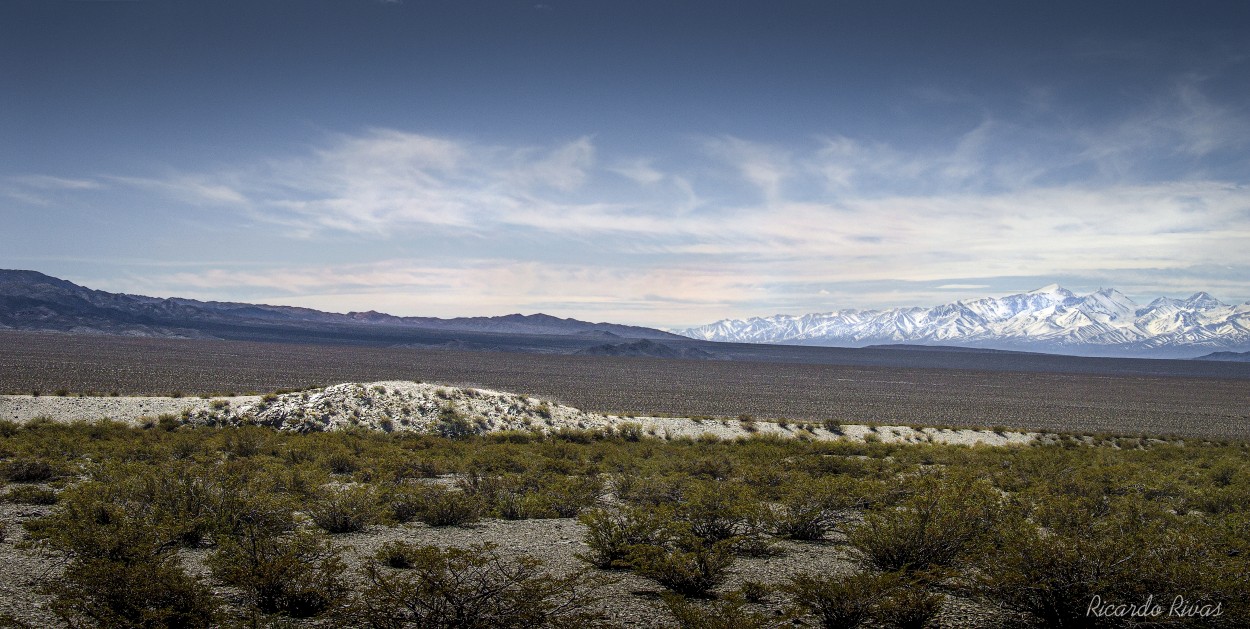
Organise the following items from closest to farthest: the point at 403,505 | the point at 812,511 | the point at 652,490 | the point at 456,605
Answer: the point at 456,605 → the point at 812,511 → the point at 403,505 → the point at 652,490

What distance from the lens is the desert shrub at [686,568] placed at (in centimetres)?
842

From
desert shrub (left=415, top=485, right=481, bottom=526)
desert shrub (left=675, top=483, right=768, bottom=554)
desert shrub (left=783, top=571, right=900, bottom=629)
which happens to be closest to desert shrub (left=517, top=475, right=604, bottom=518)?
desert shrub (left=415, top=485, right=481, bottom=526)

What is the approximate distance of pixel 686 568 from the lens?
27.7ft

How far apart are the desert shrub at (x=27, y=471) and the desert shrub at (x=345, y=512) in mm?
7737

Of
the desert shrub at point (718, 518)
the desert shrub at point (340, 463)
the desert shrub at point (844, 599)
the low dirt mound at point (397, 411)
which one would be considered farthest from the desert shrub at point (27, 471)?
the desert shrub at point (844, 599)

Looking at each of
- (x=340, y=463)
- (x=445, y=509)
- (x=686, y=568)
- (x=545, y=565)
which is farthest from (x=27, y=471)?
(x=686, y=568)

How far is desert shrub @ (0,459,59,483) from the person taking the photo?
48.0 feet

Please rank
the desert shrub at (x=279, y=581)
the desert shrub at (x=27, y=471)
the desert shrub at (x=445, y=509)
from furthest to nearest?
1. the desert shrub at (x=27, y=471)
2. the desert shrub at (x=445, y=509)
3. the desert shrub at (x=279, y=581)

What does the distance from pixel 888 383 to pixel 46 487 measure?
83159mm

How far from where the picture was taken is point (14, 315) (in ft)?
556

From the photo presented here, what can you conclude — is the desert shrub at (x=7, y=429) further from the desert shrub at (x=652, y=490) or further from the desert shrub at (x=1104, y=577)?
the desert shrub at (x=1104, y=577)

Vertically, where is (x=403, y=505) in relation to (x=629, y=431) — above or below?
above

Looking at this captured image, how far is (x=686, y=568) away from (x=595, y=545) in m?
1.63

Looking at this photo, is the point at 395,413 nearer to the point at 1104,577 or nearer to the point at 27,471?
the point at 27,471
